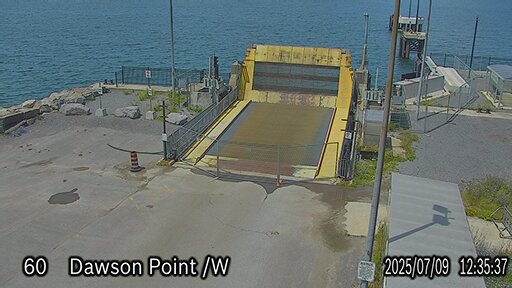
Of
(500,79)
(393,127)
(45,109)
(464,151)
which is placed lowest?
(464,151)

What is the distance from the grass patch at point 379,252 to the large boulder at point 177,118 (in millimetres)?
13230

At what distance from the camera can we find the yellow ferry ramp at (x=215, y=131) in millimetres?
20359

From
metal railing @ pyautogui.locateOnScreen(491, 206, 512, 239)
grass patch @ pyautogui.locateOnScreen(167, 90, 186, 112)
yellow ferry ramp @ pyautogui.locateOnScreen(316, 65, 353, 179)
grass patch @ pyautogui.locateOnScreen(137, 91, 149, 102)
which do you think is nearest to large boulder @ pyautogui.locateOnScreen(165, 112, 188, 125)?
grass patch @ pyautogui.locateOnScreen(167, 90, 186, 112)

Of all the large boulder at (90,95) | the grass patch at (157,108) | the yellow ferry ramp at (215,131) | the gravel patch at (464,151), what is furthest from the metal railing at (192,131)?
the large boulder at (90,95)

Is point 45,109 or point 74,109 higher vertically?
point 74,109

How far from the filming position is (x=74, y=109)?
26.1 m

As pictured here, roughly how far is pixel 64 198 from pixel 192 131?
6275mm

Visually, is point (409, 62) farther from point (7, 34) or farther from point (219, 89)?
point (7, 34)

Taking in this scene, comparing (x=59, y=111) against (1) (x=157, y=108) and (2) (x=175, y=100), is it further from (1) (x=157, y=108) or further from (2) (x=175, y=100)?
(2) (x=175, y=100)

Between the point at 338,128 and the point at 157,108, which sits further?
the point at 157,108

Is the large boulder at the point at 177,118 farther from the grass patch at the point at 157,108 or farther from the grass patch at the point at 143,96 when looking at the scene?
the grass patch at the point at 143,96

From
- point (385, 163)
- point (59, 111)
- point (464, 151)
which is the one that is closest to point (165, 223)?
point (385, 163)

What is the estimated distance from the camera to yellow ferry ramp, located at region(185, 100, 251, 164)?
20.4 metres

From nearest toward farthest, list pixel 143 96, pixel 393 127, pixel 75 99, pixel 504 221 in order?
pixel 504 221 < pixel 393 127 < pixel 75 99 < pixel 143 96
